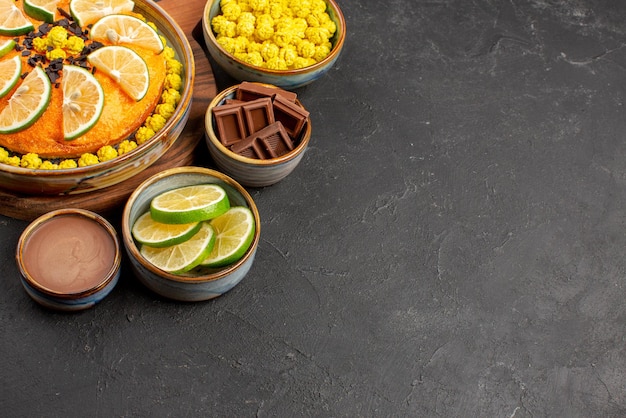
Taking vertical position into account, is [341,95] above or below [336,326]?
above

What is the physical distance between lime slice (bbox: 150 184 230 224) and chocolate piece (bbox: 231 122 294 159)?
32cm

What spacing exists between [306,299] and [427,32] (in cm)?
255

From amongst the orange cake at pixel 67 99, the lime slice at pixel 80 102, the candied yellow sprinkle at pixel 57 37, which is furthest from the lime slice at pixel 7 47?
the lime slice at pixel 80 102

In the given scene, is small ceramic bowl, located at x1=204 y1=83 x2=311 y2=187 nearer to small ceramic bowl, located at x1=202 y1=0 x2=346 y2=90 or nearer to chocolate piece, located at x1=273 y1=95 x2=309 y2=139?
chocolate piece, located at x1=273 y1=95 x2=309 y2=139

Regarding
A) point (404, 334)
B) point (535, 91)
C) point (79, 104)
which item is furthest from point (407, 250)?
point (79, 104)

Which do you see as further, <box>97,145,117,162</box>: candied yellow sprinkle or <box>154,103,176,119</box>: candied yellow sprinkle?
<box>154,103,176,119</box>: candied yellow sprinkle

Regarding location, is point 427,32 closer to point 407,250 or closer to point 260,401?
point 407,250

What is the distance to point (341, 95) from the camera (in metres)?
5.14

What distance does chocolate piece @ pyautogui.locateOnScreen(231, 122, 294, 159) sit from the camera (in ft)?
14.0

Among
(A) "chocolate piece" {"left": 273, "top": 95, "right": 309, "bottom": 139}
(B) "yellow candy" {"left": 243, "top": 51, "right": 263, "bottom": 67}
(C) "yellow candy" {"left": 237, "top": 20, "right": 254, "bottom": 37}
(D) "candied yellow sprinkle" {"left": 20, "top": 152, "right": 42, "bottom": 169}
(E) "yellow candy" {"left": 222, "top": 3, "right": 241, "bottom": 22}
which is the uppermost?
(E) "yellow candy" {"left": 222, "top": 3, "right": 241, "bottom": 22}

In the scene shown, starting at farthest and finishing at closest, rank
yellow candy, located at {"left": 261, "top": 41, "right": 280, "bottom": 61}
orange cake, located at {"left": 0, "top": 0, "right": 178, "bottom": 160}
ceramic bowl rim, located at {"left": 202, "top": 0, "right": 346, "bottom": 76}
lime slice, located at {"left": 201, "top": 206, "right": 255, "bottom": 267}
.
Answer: yellow candy, located at {"left": 261, "top": 41, "right": 280, "bottom": 61} < ceramic bowl rim, located at {"left": 202, "top": 0, "right": 346, "bottom": 76} < orange cake, located at {"left": 0, "top": 0, "right": 178, "bottom": 160} < lime slice, located at {"left": 201, "top": 206, "right": 255, "bottom": 267}

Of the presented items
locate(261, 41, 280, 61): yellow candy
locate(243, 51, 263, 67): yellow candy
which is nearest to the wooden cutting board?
locate(243, 51, 263, 67): yellow candy

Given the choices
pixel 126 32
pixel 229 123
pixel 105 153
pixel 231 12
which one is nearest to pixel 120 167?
pixel 105 153

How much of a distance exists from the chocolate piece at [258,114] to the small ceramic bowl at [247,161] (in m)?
0.21
